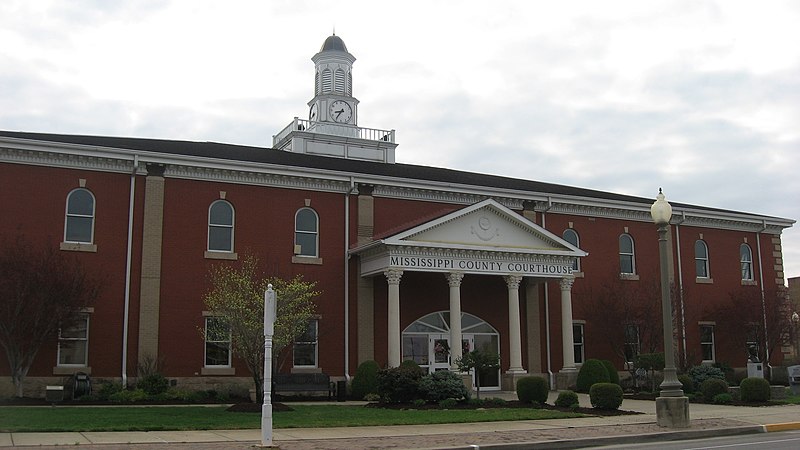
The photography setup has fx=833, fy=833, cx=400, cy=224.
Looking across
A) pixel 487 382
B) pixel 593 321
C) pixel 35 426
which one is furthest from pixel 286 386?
pixel 593 321

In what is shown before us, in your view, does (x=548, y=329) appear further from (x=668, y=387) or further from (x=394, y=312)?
(x=668, y=387)

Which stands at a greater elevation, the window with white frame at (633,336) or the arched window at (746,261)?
the arched window at (746,261)

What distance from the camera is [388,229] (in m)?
34.9

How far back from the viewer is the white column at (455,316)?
31.9m

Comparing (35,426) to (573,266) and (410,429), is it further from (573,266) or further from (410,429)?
(573,266)

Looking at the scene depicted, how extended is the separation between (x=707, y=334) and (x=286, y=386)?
75.5ft

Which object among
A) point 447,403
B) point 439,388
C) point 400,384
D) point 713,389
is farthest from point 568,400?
point 713,389

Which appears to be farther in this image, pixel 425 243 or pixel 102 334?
pixel 425 243

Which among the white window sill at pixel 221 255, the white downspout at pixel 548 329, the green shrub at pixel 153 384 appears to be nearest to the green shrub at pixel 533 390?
the white downspout at pixel 548 329

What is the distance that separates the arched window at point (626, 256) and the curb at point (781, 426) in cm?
1935

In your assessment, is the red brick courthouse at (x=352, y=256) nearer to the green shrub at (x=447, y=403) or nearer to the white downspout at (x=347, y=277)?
the white downspout at (x=347, y=277)

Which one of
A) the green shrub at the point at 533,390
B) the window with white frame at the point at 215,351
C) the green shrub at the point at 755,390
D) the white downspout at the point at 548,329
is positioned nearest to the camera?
the green shrub at the point at 533,390

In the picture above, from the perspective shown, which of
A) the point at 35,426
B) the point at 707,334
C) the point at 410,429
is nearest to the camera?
the point at 35,426

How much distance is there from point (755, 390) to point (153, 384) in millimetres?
20170
